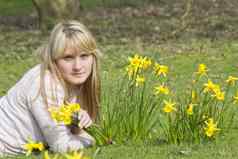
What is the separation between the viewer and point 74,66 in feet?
17.1

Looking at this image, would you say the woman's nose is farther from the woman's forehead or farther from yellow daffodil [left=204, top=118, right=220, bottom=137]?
yellow daffodil [left=204, top=118, right=220, bottom=137]

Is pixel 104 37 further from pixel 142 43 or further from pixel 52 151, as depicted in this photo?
pixel 52 151

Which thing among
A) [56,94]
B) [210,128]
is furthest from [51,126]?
[210,128]

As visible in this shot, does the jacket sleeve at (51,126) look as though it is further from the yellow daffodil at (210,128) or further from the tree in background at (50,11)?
the tree in background at (50,11)

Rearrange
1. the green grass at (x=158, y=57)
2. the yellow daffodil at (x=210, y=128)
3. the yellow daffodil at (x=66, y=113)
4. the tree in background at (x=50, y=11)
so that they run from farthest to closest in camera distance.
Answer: the tree in background at (x=50, y=11) < the green grass at (x=158, y=57) < the yellow daffodil at (x=210, y=128) < the yellow daffodil at (x=66, y=113)

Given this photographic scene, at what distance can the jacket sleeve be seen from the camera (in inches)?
200

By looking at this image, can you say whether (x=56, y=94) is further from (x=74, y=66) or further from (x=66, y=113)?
(x=66, y=113)

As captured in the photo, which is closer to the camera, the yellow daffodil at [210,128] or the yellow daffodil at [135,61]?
the yellow daffodil at [210,128]

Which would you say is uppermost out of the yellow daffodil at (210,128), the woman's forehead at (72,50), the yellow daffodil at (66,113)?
the woman's forehead at (72,50)

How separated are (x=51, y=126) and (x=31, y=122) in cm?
29

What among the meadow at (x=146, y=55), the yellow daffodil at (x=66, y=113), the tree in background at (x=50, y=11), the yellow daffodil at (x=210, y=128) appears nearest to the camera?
the yellow daffodil at (x=66, y=113)

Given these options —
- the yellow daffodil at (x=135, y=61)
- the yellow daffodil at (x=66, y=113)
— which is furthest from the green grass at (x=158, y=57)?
the yellow daffodil at (x=66, y=113)

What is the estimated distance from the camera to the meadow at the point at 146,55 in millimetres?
5141

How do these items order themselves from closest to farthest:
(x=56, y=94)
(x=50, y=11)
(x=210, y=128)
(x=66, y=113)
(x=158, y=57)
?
(x=66, y=113) → (x=210, y=128) → (x=56, y=94) → (x=158, y=57) → (x=50, y=11)
